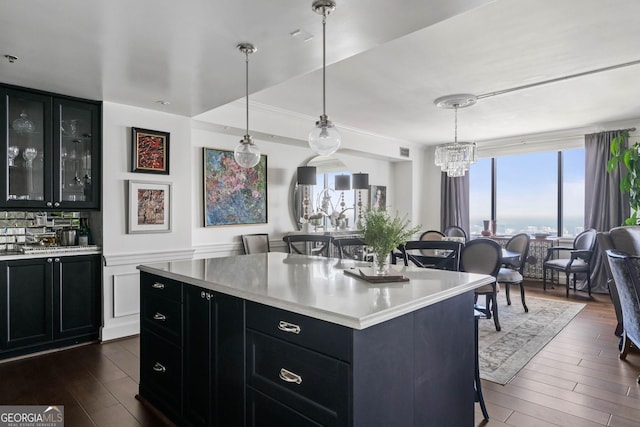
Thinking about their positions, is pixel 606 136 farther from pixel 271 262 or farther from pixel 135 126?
pixel 135 126

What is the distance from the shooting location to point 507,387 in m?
2.68

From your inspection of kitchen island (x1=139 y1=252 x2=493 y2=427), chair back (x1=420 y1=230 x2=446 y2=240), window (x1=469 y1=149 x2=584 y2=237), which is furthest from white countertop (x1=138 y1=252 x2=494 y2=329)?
window (x1=469 y1=149 x2=584 y2=237)

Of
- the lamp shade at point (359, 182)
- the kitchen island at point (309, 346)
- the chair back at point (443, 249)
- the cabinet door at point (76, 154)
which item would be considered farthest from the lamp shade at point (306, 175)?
the kitchen island at point (309, 346)

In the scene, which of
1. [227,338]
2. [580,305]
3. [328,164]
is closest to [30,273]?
[227,338]

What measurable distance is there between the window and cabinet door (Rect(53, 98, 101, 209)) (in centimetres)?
655

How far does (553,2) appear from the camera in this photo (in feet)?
8.07

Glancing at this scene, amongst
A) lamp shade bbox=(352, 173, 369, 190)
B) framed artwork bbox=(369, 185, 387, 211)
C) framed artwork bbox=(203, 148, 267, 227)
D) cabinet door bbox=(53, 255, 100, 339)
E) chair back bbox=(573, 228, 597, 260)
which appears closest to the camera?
cabinet door bbox=(53, 255, 100, 339)

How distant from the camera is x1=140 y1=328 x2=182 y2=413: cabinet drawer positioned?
2.21m

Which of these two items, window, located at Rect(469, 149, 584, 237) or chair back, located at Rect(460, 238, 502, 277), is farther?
window, located at Rect(469, 149, 584, 237)

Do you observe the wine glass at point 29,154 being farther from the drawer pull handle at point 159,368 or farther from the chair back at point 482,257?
the chair back at point 482,257

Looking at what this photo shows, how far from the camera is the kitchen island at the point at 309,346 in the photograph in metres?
1.33

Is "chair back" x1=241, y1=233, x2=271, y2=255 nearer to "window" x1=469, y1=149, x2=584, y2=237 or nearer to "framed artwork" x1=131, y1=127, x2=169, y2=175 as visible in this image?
"framed artwork" x1=131, y1=127, x2=169, y2=175

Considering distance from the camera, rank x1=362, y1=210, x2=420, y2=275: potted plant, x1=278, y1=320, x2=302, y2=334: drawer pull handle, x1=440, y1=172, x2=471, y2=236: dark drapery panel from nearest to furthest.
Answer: x1=278, y1=320, x2=302, y2=334: drawer pull handle < x1=362, y1=210, x2=420, y2=275: potted plant < x1=440, y1=172, x2=471, y2=236: dark drapery panel

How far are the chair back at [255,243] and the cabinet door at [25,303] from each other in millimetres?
2154
